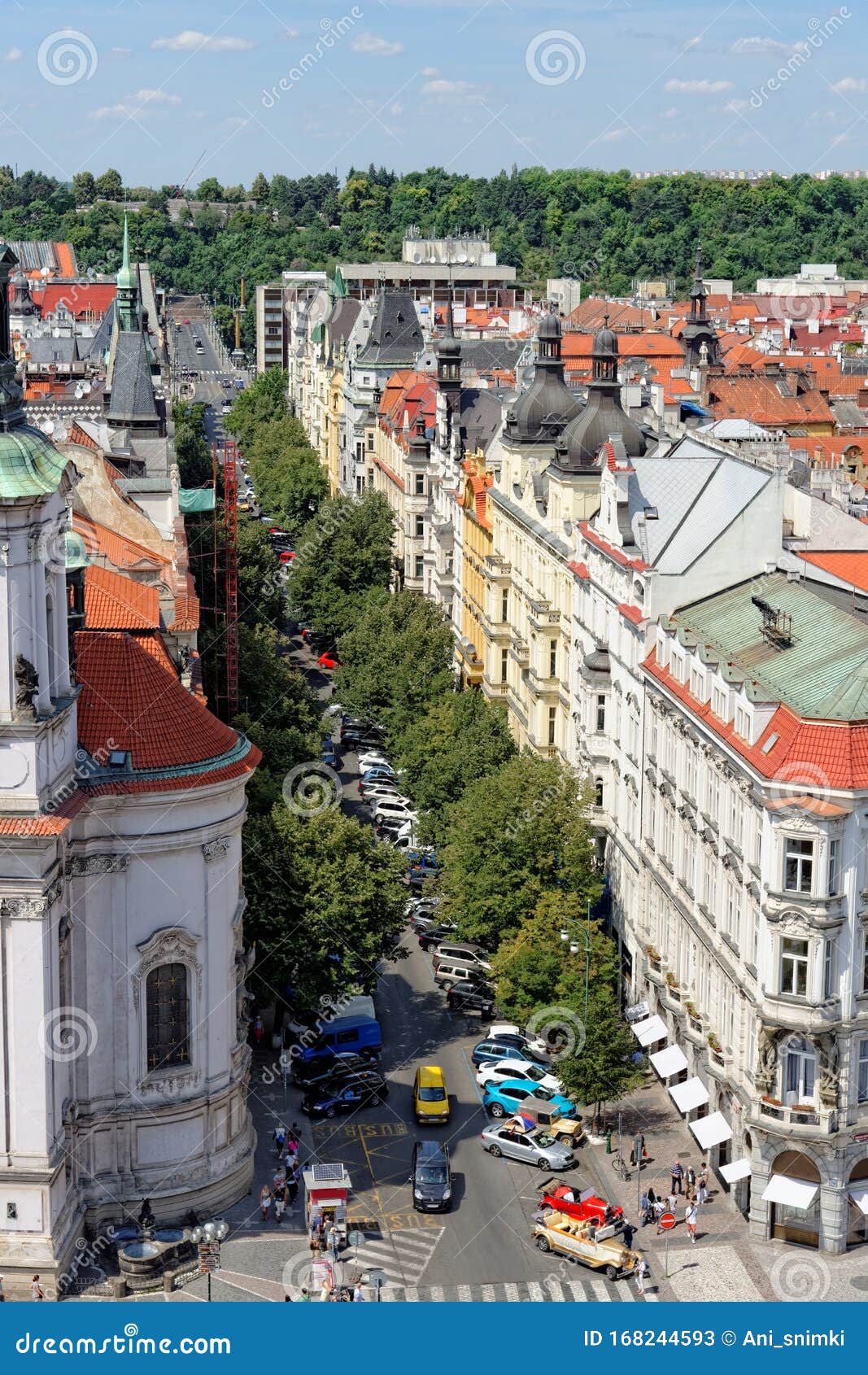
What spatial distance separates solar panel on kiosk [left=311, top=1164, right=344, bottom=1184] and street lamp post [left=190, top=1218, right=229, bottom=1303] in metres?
4.05

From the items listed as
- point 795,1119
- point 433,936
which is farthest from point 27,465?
point 433,936

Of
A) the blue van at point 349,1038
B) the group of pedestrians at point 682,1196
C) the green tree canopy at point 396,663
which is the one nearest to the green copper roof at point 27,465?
the blue van at point 349,1038

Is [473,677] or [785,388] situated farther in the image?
[785,388]

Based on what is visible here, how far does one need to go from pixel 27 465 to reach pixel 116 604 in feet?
46.2

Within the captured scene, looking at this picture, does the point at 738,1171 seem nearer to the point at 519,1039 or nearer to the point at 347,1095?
the point at 519,1039

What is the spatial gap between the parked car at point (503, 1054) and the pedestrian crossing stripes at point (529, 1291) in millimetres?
15765

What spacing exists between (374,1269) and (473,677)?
58.7 m

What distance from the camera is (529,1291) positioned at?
58406 mm

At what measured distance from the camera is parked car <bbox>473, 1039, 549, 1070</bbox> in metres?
74.9

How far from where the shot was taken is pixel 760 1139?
62.1 m

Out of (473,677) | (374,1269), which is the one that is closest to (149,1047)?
(374,1269)

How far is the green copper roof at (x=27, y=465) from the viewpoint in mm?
53094

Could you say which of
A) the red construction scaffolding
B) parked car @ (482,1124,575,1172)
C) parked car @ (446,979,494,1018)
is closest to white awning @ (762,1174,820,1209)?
parked car @ (482,1124,575,1172)

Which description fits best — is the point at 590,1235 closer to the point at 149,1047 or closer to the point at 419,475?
the point at 149,1047
